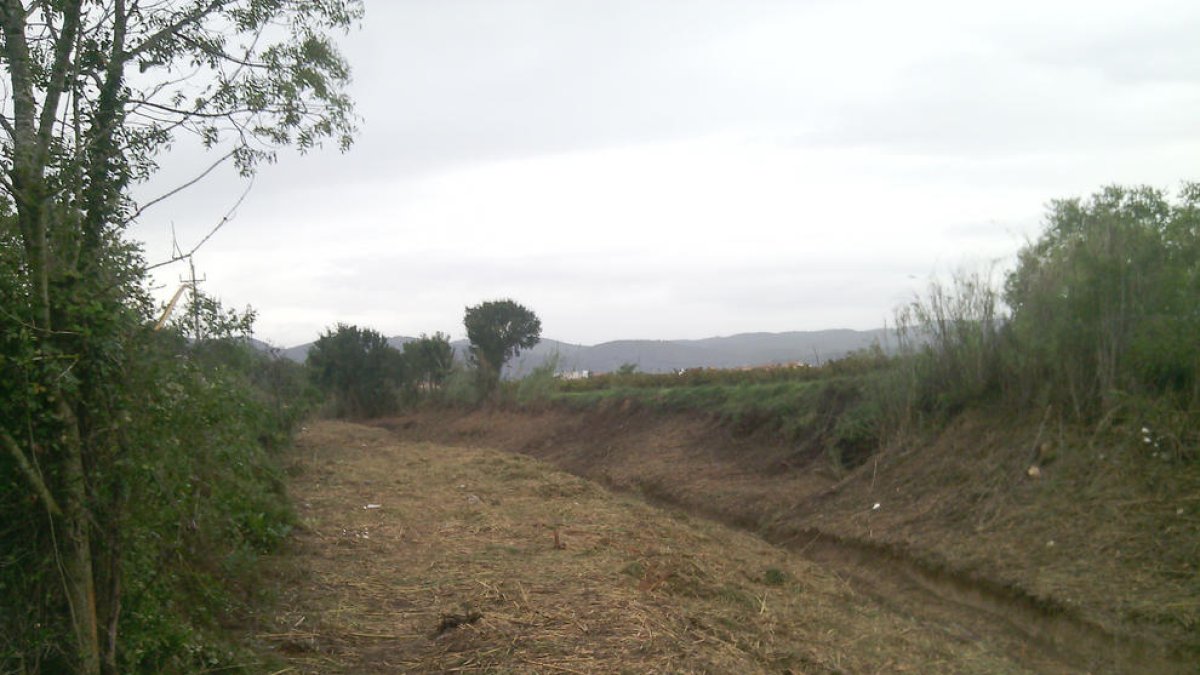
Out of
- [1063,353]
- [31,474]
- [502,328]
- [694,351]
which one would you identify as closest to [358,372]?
[502,328]

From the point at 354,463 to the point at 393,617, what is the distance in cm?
1023

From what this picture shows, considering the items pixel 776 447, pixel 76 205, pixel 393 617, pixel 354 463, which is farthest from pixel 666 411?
pixel 76 205

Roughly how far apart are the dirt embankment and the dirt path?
1.66ft

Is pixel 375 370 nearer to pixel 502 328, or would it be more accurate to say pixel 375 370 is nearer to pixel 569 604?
pixel 502 328

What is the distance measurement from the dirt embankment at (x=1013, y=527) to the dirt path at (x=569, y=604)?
51 cm

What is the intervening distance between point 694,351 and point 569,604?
187 feet

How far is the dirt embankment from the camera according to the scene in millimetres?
7250

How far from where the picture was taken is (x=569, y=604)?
20.7 ft

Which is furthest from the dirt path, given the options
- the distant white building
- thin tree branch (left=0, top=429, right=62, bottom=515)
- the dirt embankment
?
the distant white building

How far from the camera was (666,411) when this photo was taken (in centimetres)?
2178

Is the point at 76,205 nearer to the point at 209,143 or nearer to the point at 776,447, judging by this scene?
the point at 209,143

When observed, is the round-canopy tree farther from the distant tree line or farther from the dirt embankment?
the dirt embankment

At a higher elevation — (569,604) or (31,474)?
(31,474)

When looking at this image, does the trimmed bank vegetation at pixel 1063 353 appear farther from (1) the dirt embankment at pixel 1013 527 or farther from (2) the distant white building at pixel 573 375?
(2) the distant white building at pixel 573 375
